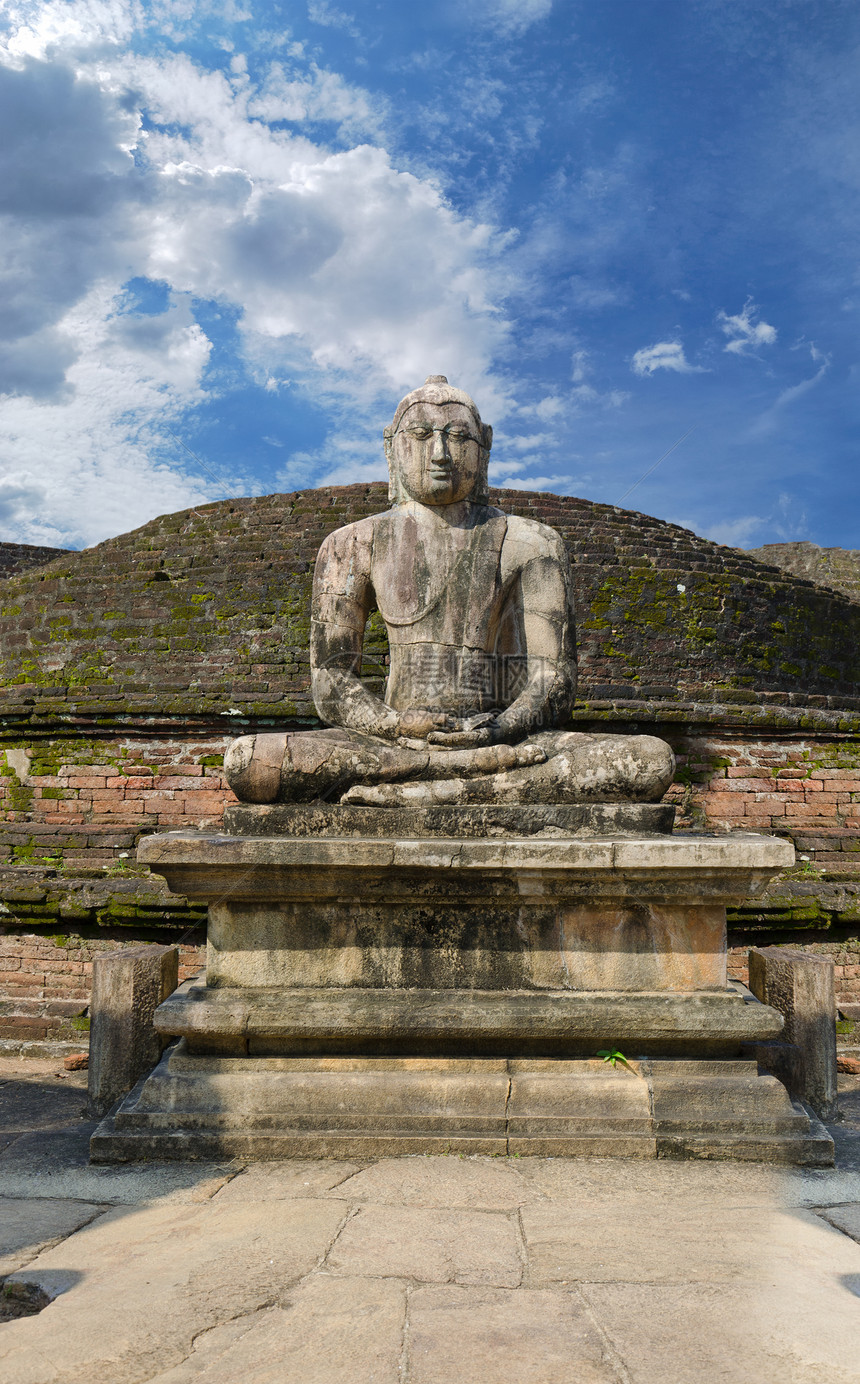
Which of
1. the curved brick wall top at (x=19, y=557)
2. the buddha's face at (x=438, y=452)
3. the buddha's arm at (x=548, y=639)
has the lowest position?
the buddha's arm at (x=548, y=639)

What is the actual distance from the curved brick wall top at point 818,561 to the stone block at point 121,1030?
1592 centimetres

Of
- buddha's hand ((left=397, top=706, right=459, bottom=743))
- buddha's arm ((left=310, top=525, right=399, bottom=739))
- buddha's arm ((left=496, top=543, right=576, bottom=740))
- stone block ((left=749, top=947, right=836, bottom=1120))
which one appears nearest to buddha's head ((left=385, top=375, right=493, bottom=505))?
buddha's arm ((left=310, top=525, right=399, bottom=739))

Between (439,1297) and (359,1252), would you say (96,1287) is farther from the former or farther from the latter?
(439,1297)

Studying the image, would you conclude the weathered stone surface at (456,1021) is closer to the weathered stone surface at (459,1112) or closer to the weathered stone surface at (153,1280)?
the weathered stone surface at (459,1112)

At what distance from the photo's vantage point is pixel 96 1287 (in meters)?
1.86

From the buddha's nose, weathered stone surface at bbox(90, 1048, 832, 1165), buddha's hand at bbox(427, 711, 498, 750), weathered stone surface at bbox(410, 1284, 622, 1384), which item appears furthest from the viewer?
the buddha's nose

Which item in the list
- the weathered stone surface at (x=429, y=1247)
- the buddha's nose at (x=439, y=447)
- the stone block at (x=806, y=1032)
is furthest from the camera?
the buddha's nose at (x=439, y=447)

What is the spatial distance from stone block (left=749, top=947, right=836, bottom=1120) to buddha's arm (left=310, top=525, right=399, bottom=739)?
195 cm

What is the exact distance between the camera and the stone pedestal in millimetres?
2658

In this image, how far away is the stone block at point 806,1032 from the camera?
330cm

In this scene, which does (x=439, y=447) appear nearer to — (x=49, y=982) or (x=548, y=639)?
(x=548, y=639)

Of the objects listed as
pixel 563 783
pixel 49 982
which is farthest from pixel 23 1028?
pixel 563 783

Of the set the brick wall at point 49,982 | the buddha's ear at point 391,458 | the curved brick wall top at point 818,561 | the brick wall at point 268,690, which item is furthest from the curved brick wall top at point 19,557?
the buddha's ear at point 391,458

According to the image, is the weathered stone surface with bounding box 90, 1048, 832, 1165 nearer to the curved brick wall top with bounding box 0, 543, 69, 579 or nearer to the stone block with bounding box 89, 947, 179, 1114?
the stone block with bounding box 89, 947, 179, 1114
